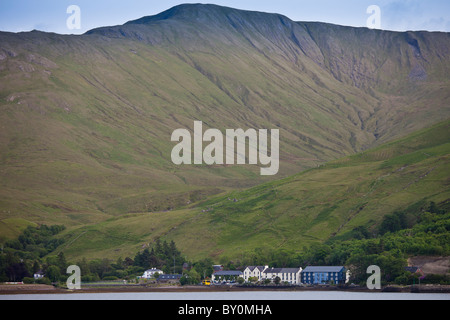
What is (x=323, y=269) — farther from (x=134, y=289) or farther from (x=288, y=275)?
(x=134, y=289)

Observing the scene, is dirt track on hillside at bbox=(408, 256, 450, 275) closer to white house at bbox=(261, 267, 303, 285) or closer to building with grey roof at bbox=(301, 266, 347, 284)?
building with grey roof at bbox=(301, 266, 347, 284)

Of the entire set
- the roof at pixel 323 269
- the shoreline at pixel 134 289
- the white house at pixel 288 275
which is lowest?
the shoreline at pixel 134 289

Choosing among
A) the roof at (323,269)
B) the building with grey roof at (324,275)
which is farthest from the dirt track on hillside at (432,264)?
the roof at (323,269)

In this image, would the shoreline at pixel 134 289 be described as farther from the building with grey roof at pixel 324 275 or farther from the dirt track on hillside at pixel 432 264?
the dirt track on hillside at pixel 432 264

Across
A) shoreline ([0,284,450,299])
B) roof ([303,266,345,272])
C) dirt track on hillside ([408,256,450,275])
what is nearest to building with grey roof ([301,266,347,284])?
roof ([303,266,345,272])

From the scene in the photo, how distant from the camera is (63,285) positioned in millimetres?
199250

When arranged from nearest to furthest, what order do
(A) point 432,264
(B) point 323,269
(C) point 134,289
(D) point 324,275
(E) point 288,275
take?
(A) point 432,264, (D) point 324,275, (B) point 323,269, (C) point 134,289, (E) point 288,275

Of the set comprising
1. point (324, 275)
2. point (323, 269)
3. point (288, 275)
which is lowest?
point (288, 275)

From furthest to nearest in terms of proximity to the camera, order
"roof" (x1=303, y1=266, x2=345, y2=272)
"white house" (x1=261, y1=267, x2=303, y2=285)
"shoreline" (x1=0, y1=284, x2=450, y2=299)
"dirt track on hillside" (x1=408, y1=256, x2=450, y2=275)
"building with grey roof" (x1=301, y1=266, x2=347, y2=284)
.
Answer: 1. "white house" (x1=261, y1=267, x2=303, y2=285)
2. "roof" (x1=303, y1=266, x2=345, y2=272)
3. "building with grey roof" (x1=301, y1=266, x2=347, y2=284)
4. "shoreline" (x1=0, y1=284, x2=450, y2=299)
5. "dirt track on hillside" (x1=408, y1=256, x2=450, y2=275)

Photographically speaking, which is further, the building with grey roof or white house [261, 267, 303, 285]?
white house [261, 267, 303, 285]

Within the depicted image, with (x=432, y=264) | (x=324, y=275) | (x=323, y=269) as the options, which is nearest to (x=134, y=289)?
(x=323, y=269)
